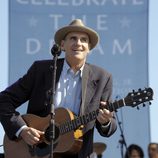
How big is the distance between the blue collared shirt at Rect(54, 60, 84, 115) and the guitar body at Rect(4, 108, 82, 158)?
3.3 inches

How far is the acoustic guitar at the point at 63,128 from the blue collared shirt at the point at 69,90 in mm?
83

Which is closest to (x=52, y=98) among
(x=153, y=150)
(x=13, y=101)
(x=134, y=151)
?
(x=13, y=101)

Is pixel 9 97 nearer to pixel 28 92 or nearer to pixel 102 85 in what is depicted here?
pixel 28 92

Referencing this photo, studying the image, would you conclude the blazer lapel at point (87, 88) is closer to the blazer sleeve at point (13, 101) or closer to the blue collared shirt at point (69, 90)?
the blue collared shirt at point (69, 90)

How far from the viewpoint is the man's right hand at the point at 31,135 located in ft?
19.3

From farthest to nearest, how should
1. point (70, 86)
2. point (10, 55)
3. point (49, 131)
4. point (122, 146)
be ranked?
1. point (122, 146)
2. point (10, 55)
3. point (70, 86)
4. point (49, 131)

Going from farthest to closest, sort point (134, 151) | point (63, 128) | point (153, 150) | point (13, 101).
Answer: point (134, 151) → point (153, 150) → point (13, 101) → point (63, 128)

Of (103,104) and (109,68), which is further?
(109,68)

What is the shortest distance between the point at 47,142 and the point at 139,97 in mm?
898

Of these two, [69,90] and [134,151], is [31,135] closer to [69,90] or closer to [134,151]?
[69,90]

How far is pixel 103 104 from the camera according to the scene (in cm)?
565

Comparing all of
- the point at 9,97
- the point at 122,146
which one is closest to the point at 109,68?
the point at 122,146

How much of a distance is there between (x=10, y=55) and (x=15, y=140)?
3272mm

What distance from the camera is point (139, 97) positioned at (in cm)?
568
